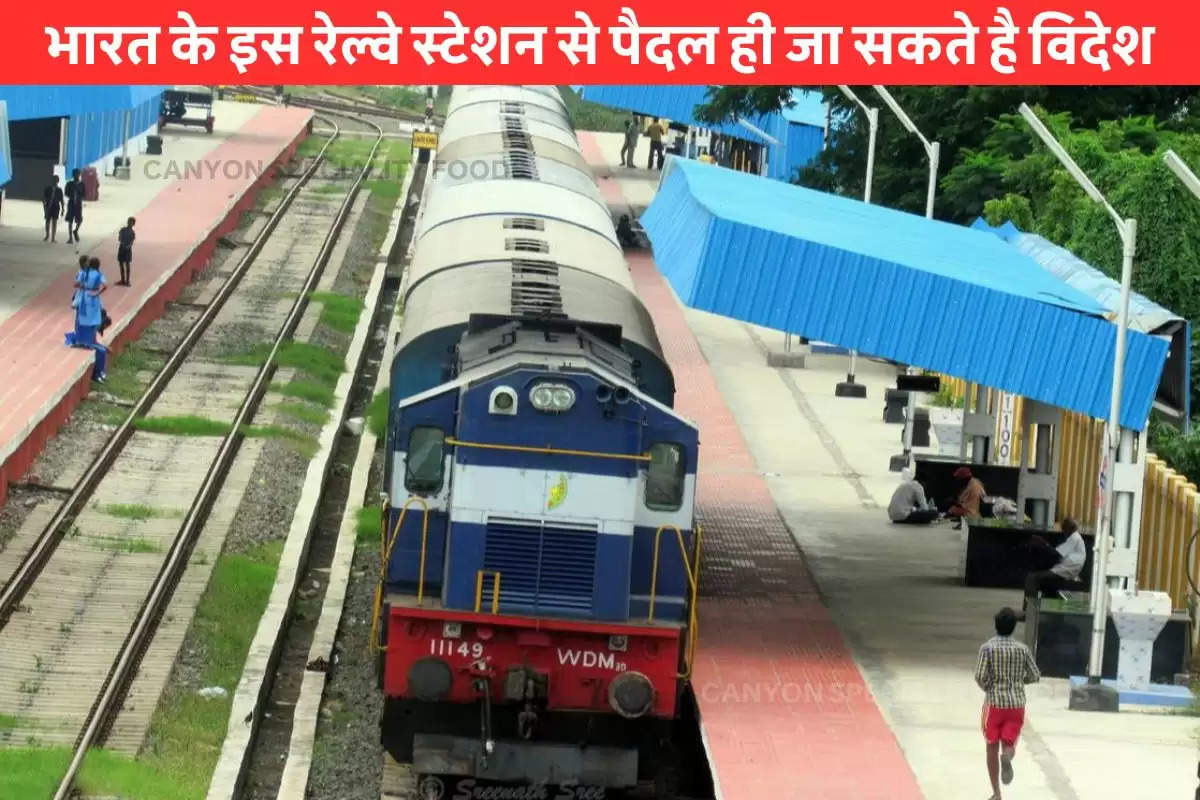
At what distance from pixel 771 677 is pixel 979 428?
8.41 m

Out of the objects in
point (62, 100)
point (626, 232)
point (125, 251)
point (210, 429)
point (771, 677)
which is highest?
point (62, 100)

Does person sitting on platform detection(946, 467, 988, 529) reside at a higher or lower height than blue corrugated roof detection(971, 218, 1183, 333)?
lower

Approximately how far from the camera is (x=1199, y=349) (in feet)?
86.2

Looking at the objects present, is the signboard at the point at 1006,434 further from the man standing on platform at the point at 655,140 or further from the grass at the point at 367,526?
the man standing on platform at the point at 655,140

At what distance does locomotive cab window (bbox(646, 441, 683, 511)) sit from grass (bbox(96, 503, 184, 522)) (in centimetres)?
970

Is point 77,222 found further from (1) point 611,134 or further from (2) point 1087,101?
(1) point 611,134

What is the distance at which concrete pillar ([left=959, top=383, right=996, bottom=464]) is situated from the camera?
27.1 meters

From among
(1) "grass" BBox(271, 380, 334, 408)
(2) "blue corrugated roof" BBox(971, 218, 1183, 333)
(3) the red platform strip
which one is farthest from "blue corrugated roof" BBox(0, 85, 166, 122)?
(2) "blue corrugated roof" BBox(971, 218, 1183, 333)

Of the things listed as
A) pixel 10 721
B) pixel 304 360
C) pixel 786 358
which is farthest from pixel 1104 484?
pixel 786 358

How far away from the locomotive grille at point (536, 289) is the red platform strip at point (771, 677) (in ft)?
11.8

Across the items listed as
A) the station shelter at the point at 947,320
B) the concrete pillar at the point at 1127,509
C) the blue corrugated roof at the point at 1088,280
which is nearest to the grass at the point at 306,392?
the blue corrugated roof at the point at 1088,280

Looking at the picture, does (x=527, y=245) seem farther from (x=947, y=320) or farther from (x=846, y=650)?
(x=846, y=650)

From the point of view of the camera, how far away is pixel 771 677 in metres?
19.6

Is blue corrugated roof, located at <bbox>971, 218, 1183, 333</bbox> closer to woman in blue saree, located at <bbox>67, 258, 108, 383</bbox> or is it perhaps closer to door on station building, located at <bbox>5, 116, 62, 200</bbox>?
woman in blue saree, located at <bbox>67, 258, 108, 383</bbox>
